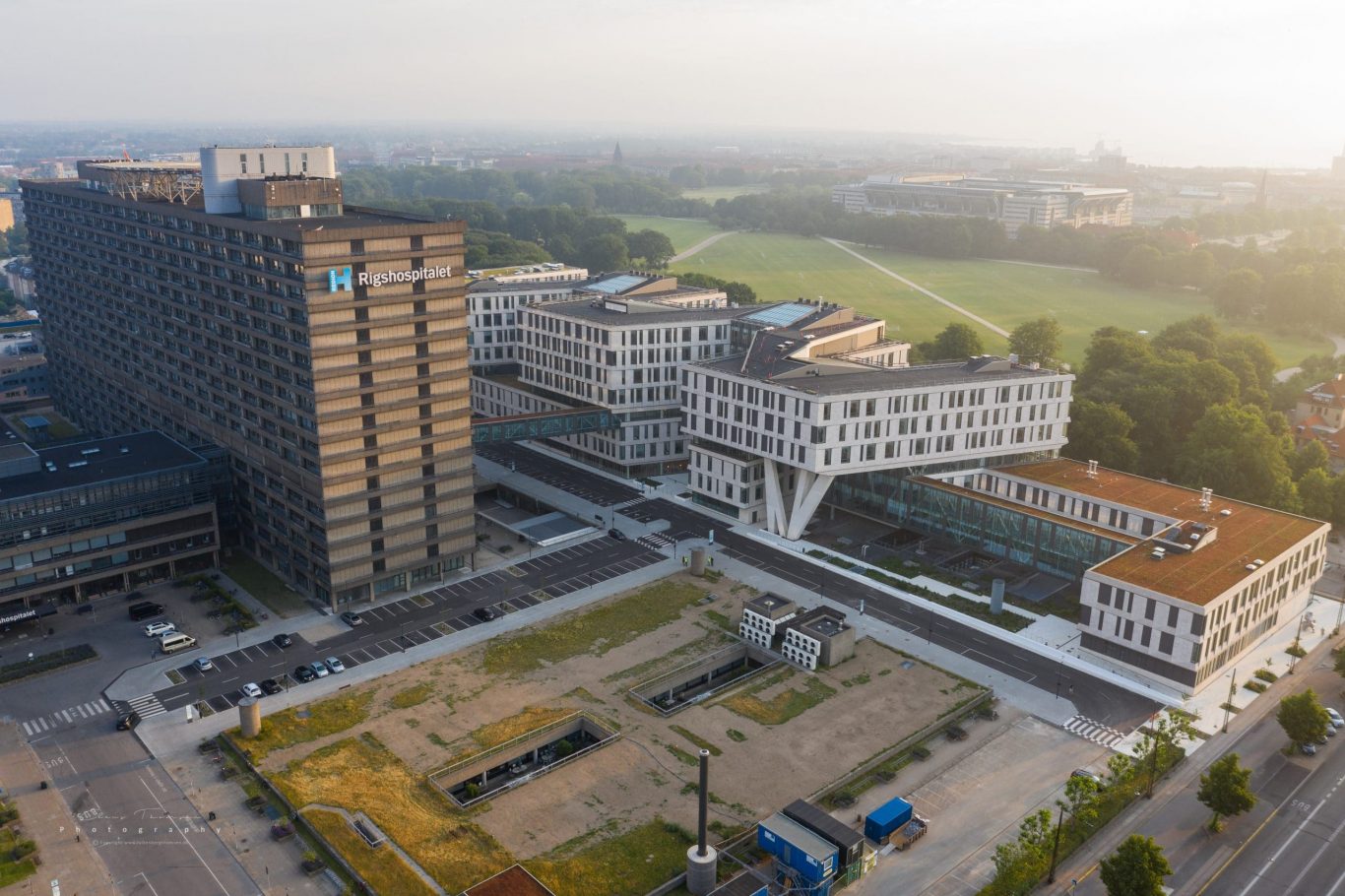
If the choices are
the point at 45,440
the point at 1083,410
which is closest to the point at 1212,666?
the point at 1083,410

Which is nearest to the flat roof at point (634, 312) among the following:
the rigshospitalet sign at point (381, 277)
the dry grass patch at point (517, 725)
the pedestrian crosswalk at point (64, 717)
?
the rigshospitalet sign at point (381, 277)

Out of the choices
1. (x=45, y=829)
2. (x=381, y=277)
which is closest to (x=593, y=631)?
(x=381, y=277)

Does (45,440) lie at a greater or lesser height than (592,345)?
lesser

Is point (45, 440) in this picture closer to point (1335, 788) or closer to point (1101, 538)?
point (1101, 538)

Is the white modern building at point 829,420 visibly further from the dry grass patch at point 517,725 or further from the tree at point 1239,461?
the dry grass patch at point 517,725

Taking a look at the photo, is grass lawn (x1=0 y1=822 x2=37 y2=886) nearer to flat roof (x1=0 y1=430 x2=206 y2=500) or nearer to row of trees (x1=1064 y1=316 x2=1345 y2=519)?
flat roof (x1=0 y1=430 x2=206 y2=500)

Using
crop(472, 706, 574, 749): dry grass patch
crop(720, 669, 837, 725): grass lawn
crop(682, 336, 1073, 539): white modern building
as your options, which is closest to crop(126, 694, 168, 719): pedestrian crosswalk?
crop(472, 706, 574, 749): dry grass patch
